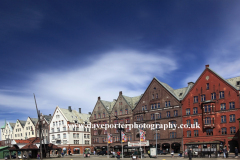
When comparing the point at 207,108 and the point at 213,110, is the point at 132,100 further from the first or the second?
the point at 213,110

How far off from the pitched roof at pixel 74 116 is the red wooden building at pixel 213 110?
58.0m

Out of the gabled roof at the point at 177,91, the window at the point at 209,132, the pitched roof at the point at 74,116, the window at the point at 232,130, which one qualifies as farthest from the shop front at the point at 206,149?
the pitched roof at the point at 74,116

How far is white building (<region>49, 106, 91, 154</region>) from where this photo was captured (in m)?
113

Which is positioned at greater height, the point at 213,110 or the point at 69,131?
the point at 213,110

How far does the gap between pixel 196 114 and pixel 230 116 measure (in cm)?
979

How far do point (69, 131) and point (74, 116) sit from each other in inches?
416

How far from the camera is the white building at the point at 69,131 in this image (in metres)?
113

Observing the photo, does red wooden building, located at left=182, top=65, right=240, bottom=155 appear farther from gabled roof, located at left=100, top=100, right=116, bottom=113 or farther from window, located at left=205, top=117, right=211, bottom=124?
gabled roof, located at left=100, top=100, right=116, bottom=113

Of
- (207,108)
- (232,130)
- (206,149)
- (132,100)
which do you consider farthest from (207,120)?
(132,100)

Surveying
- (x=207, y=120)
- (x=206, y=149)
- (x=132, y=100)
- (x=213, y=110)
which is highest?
(x=132, y=100)

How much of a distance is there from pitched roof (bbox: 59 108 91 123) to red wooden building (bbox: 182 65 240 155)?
57976mm

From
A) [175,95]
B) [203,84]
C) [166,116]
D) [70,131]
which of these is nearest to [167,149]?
[166,116]

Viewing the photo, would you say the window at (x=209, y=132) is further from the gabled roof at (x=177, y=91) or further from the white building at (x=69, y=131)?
the white building at (x=69, y=131)

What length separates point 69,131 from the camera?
374 feet
